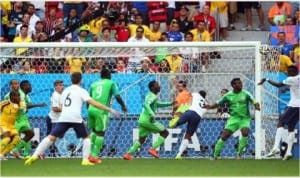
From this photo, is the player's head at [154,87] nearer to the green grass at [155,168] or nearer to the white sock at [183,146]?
the white sock at [183,146]

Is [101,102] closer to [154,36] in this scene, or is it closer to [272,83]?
[272,83]

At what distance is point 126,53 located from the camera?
2189 cm

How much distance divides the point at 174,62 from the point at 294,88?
2858 millimetres

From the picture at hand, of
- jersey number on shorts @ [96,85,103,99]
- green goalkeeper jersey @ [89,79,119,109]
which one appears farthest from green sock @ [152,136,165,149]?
jersey number on shorts @ [96,85,103,99]

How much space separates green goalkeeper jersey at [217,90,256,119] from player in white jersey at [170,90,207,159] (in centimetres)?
76

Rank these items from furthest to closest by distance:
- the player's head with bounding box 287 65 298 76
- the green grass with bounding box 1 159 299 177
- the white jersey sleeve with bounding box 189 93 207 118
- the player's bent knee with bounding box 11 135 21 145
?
the white jersey sleeve with bounding box 189 93 207 118 → the player's head with bounding box 287 65 298 76 → the player's bent knee with bounding box 11 135 21 145 → the green grass with bounding box 1 159 299 177

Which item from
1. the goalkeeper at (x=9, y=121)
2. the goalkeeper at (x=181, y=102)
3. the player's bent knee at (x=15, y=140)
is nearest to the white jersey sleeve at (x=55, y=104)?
the goalkeeper at (x=9, y=121)

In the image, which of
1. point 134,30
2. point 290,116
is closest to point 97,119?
point 290,116

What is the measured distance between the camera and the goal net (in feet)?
70.4

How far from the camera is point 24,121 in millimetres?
20328

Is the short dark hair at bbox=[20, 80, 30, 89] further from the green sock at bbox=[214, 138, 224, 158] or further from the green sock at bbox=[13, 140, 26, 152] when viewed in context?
the green sock at bbox=[214, 138, 224, 158]

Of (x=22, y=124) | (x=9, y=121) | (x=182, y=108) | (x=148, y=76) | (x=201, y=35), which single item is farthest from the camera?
(x=201, y=35)

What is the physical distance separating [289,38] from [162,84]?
381 cm

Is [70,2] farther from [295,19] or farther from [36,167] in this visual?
[36,167]
